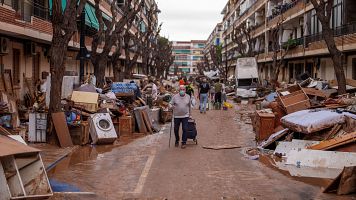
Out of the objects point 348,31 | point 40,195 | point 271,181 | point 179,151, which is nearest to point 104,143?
point 179,151

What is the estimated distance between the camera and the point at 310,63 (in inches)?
1734

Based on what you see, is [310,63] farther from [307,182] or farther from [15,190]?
[15,190]

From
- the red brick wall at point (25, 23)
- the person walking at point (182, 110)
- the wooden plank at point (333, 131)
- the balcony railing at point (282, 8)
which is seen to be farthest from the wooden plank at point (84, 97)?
the balcony railing at point (282, 8)

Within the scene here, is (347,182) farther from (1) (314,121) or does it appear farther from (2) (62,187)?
(2) (62,187)

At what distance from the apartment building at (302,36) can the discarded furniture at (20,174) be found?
971 inches

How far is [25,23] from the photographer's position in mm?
22203

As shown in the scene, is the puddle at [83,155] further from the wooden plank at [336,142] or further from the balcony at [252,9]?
the balcony at [252,9]

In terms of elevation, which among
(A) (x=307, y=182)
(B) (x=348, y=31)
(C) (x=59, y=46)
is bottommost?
(A) (x=307, y=182)

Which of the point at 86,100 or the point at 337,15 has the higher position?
the point at 337,15

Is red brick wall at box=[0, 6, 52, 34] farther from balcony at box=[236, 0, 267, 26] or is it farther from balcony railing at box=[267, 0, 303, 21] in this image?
balcony at box=[236, 0, 267, 26]

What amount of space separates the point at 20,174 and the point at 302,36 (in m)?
40.5

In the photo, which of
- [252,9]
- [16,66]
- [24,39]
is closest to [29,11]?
[24,39]

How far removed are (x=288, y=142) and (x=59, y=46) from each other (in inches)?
275

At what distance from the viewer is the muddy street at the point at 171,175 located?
8766 millimetres
